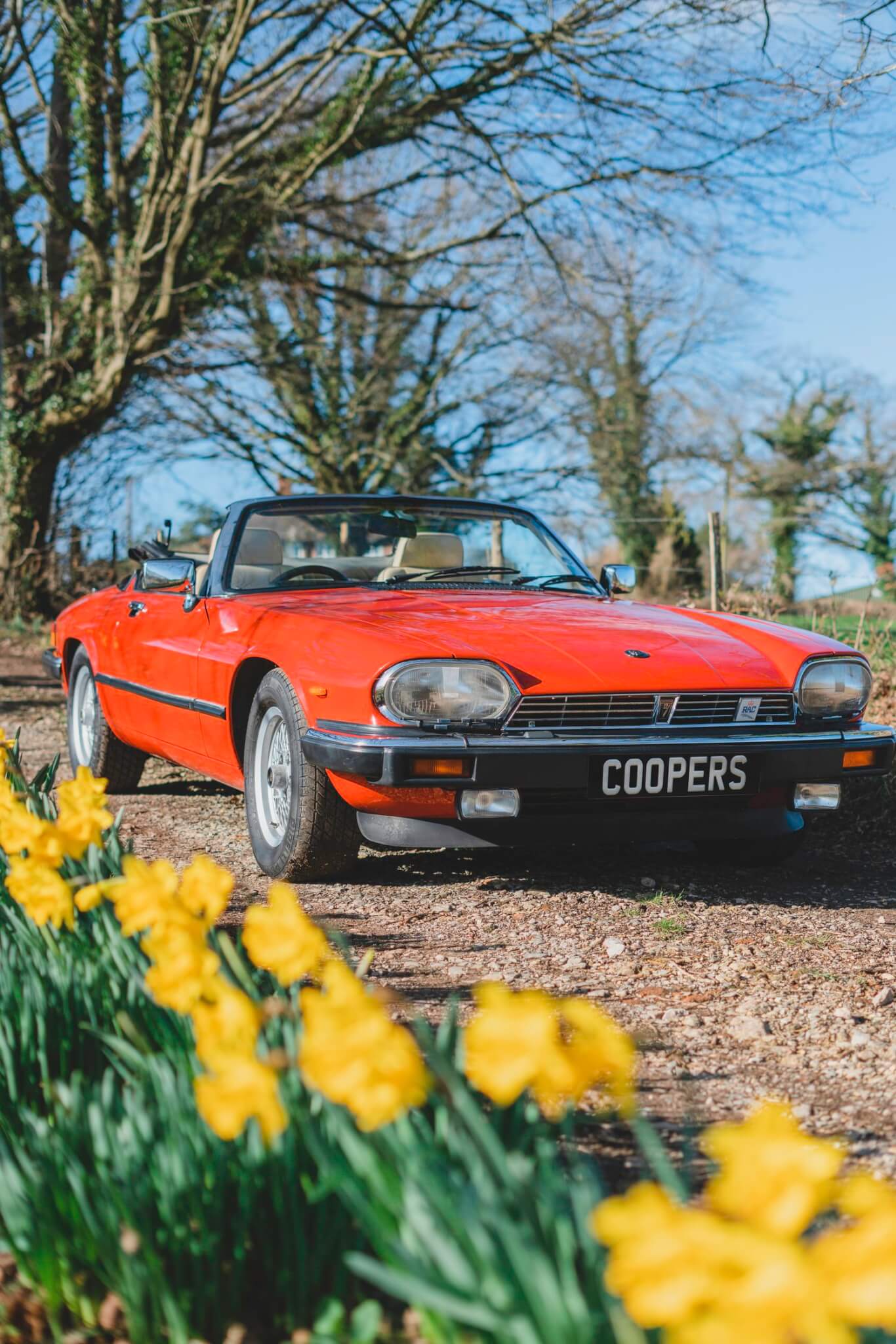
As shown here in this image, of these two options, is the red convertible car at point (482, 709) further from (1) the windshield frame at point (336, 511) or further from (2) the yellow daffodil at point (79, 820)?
(2) the yellow daffodil at point (79, 820)

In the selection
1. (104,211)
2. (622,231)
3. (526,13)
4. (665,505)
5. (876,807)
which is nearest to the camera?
(876,807)

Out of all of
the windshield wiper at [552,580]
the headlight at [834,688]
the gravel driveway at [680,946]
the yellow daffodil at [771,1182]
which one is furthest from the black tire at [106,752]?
the yellow daffodil at [771,1182]

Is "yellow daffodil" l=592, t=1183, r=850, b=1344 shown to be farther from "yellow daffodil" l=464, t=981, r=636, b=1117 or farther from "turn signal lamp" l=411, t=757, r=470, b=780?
"turn signal lamp" l=411, t=757, r=470, b=780

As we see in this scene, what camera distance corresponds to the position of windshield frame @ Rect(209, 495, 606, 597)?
490cm

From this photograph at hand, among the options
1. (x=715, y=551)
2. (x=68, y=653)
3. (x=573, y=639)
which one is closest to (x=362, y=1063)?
(x=573, y=639)

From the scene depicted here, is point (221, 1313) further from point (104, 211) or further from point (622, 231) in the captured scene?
point (104, 211)

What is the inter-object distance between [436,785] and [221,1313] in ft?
7.12

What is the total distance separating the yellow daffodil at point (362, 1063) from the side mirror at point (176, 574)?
3954 mm

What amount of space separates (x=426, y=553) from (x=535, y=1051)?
4.20 metres

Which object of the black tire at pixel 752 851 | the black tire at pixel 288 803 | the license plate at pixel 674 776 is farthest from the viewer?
the black tire at pixel 752 851

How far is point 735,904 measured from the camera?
162 inches

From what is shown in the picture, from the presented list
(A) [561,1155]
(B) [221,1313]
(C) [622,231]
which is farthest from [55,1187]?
(C) [622,231]

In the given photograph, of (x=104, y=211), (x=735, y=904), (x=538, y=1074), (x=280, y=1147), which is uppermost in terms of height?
(x=104, y=211)

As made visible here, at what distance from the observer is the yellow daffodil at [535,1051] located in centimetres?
124
